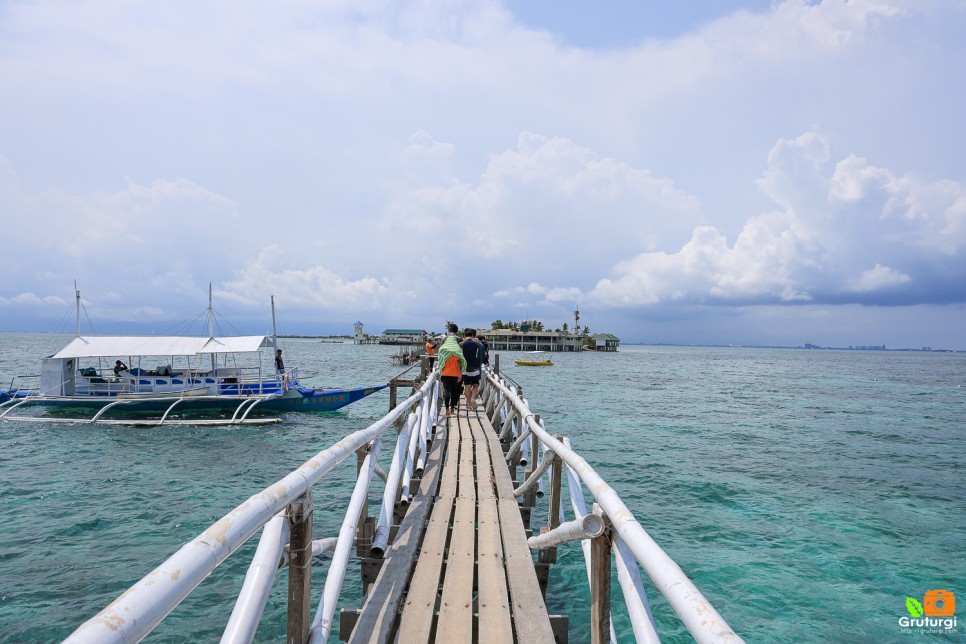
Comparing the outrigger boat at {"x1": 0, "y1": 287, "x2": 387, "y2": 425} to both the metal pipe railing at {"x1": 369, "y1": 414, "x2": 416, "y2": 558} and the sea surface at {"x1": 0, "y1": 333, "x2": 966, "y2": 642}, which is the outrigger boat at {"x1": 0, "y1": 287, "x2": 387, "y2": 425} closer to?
the sea surface at {"x1": 0, "y1": 333, "x2": 966, "y2": 642}

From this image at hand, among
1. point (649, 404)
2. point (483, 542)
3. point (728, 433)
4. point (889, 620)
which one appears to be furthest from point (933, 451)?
point (483, 542)

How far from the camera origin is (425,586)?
400 cm

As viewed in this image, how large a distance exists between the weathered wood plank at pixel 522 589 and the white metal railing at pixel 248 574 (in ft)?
4.20

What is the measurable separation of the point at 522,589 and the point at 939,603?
26.0 feet

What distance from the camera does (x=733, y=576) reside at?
8.29 meters

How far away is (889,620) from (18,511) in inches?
629

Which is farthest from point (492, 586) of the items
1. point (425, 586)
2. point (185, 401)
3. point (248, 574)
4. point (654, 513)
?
point (185, 401)

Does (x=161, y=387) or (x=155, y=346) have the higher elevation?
(x=155, y=346)

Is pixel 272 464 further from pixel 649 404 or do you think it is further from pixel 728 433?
pixel 649 404

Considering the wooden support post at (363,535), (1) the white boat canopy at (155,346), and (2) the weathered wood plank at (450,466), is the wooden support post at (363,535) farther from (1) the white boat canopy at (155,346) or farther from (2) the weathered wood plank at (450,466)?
(1) the white boat canopy at (155,346)

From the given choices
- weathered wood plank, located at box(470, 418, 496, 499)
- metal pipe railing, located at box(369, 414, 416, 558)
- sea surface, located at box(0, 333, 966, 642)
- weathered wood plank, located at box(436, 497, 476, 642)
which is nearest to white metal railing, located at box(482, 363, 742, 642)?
weathered wood plank, located at box(436, 497, 476, 642)

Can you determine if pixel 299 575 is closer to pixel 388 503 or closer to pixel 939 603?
pixel 388 503

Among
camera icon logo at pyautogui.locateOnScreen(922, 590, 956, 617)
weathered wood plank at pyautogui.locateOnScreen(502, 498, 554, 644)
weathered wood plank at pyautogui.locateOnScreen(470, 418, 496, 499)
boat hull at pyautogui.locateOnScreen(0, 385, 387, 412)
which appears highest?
weathered wood plank at pyautogui.locateOnScreen(502, 498, 554, 644)

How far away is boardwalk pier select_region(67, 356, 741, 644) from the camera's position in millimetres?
1718
